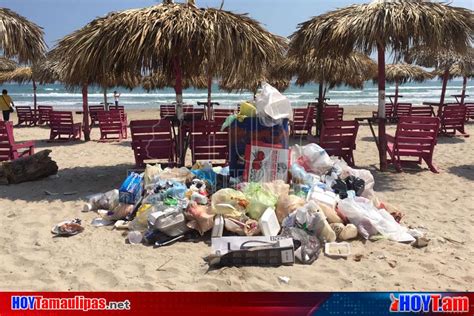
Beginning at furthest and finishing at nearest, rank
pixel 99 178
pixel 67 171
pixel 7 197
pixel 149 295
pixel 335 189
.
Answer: pixel 67 171 → pixel 99 178 → pixel 7 197 → pixel 335 189 → pixel 149 295

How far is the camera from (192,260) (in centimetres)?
334

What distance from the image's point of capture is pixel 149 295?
8.70 ft

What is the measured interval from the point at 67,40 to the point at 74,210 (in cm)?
257

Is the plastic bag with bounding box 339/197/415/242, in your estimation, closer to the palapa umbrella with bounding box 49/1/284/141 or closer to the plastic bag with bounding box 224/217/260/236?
the plastic bag with bounding box 224/217/260/236

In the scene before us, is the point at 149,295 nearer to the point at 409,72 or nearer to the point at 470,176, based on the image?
the point at 470,176

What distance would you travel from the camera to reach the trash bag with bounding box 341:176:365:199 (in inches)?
180

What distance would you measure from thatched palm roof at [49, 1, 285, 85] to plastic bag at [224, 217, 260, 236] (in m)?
2.35

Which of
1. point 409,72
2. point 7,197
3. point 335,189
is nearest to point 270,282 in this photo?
point 335,189

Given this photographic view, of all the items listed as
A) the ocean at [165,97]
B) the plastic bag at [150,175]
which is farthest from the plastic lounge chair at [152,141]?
the ocean at [165,97]

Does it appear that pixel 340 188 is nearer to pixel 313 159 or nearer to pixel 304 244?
pixel 313 159

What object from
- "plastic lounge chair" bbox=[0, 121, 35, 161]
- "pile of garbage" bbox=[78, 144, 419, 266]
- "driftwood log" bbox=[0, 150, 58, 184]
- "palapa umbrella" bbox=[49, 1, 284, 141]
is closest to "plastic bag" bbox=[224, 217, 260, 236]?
"pile of garbage" bbox=[78, 144, 419, 266]

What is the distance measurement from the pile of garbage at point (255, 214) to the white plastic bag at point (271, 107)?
0.63 m

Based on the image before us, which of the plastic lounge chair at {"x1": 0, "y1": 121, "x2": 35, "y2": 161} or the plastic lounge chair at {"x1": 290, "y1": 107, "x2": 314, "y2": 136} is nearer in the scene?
the plastic lounge chair at {"x1": 0, "y1": 121, "x2": 35, "y2": 161}

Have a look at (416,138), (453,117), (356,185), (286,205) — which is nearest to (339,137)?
(416,138)
